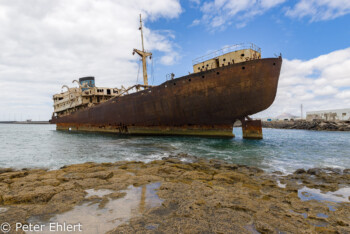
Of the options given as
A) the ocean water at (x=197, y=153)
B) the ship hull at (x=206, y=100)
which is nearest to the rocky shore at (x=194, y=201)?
the ocean water at (x=197, y=153)

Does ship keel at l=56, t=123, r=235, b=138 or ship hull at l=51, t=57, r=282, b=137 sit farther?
ship keel at l=56, t=123, r=235, b=138

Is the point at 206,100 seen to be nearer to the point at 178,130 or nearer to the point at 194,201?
the point at 178,130

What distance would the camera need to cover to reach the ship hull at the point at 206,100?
41.3 feet

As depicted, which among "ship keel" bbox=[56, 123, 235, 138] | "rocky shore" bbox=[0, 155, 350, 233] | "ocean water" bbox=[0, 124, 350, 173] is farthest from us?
"ship keel" bbox=[56, 123, 235, 138]

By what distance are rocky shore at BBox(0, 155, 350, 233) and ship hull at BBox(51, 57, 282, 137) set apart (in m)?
8.32

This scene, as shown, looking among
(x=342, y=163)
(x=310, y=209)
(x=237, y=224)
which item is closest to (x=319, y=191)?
(x=310, y=209)

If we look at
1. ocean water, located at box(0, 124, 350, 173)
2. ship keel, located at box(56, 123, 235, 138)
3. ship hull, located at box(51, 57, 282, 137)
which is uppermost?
ship hull, located at box(51, 57, 282, 137)

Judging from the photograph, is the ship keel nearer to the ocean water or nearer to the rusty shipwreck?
the rusty shipwreck

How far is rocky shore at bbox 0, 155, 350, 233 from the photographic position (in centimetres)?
263

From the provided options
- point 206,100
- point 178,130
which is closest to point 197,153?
point 206,100

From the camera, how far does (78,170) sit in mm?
5820

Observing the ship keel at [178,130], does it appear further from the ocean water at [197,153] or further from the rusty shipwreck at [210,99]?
the ocean water at [197,153]

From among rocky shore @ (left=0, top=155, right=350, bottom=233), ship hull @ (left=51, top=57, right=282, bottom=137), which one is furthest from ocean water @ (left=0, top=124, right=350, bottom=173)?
ship hull @ (left=51, top=57, right=282, bottom=137)

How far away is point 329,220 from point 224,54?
43.5 feet
